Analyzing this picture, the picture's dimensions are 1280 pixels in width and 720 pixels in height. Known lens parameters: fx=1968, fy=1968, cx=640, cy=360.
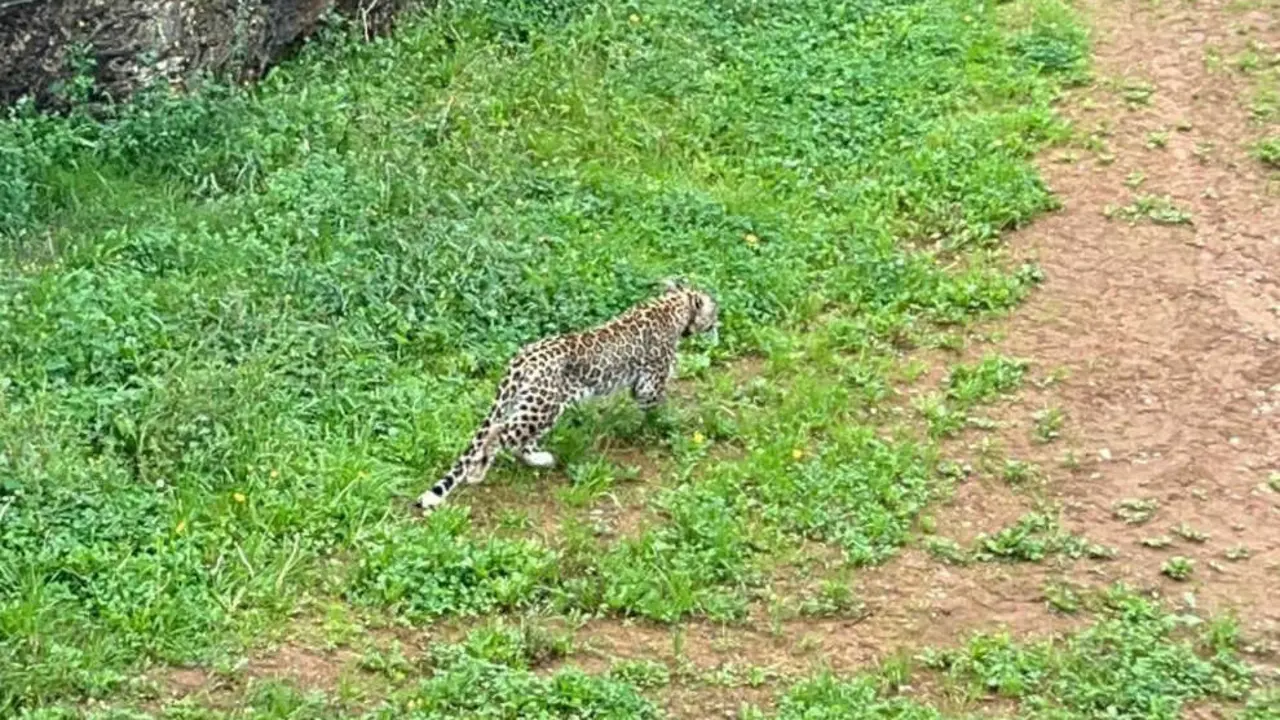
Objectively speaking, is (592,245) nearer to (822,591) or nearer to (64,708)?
(822,591)

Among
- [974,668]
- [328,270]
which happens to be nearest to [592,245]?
[328,270]

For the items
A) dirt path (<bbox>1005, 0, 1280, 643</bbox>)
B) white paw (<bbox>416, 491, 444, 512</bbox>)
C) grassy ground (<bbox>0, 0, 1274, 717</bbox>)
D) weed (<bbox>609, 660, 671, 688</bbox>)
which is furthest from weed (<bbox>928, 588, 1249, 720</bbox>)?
white paw (<bbox>416, 491, 444, 512</bbox>)

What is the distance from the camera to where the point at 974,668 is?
8.08 m

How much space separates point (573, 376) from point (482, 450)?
2.16 feet

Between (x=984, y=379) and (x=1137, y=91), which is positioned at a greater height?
(x=1137, y=91)

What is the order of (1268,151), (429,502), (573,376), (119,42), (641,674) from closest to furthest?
(641,674) < (429,502) < (573,376) < (119,42) < (1268,151)

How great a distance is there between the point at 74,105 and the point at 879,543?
6.20 metres

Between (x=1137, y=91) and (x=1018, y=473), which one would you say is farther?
(x=1137, y=91)

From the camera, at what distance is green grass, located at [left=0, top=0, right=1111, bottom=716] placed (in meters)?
8.45

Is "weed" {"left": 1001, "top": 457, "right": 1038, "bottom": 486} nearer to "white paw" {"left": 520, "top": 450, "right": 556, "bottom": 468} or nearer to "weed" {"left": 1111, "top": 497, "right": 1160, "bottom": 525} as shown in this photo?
"weed" {"left": 1111, "top": 497, "right": 1160, "bottom": 525}

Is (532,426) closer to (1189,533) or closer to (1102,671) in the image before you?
(1102,671)

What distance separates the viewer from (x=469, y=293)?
1084 cm

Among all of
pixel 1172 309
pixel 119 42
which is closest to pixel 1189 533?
pixel 1172 309

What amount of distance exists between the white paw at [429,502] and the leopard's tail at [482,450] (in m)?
0.06
